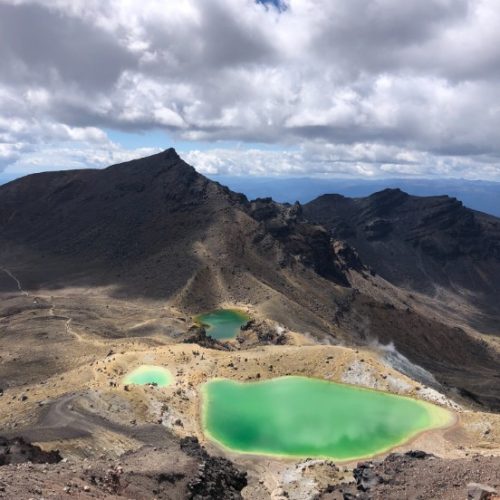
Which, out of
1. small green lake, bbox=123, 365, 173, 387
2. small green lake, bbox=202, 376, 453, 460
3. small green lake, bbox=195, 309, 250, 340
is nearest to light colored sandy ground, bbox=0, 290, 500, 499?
small green lake, bbox=123, 365, 173, 387

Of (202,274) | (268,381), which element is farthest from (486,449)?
(202,274)

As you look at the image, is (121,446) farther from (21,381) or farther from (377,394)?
(21,381)

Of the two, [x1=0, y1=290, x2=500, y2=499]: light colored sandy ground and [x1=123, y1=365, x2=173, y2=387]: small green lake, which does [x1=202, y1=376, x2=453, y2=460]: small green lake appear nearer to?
[x1=0, y1=290, x2=500, y2=499]: light colored sandy ground

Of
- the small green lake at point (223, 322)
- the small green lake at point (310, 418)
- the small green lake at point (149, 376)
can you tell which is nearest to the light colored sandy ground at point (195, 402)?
the small green lake at point (149, 376)

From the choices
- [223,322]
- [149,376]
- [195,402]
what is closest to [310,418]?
[195,402]

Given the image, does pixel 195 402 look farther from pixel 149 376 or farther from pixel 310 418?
pixel 310 418

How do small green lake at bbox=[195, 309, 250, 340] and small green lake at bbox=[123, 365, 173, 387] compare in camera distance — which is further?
small green lake at bbox=[195, 309, 250, 340]

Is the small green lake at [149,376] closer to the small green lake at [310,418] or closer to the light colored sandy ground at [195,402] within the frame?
the light colored sandy ground at [195,402]
